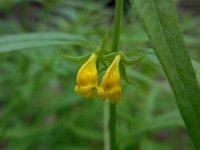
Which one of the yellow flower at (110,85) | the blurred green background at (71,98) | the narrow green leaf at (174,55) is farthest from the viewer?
the blurred green background at (71,98)

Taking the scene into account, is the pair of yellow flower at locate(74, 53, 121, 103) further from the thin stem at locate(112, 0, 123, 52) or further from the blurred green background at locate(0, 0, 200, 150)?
the blurred green background at locate(0, 0, 200, 150)

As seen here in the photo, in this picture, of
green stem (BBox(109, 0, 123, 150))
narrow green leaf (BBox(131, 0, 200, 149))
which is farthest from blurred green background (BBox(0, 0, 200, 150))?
narrow green leaf (BBox(131, 0, 200, 149))

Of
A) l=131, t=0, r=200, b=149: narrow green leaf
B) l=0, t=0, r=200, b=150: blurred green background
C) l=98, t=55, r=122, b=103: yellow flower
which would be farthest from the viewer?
l=0, t=0, r=200, b=150: blurred green background

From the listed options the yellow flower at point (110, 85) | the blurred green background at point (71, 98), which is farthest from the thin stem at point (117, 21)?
the blurred green background at point (71, 98)

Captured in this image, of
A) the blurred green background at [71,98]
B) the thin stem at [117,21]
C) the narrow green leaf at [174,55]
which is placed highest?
the blurred green background at [71,98]

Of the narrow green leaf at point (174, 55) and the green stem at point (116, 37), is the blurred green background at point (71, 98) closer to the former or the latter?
the green stem at point (116, 37)

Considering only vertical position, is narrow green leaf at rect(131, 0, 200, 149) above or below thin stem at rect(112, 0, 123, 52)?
below

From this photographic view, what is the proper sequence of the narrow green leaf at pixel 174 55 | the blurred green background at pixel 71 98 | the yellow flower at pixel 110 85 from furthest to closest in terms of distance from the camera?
the blurred green background at pixel 71 98
the yellow flower at pixel 110 85
the narrow green leaf at pixel 174 55
